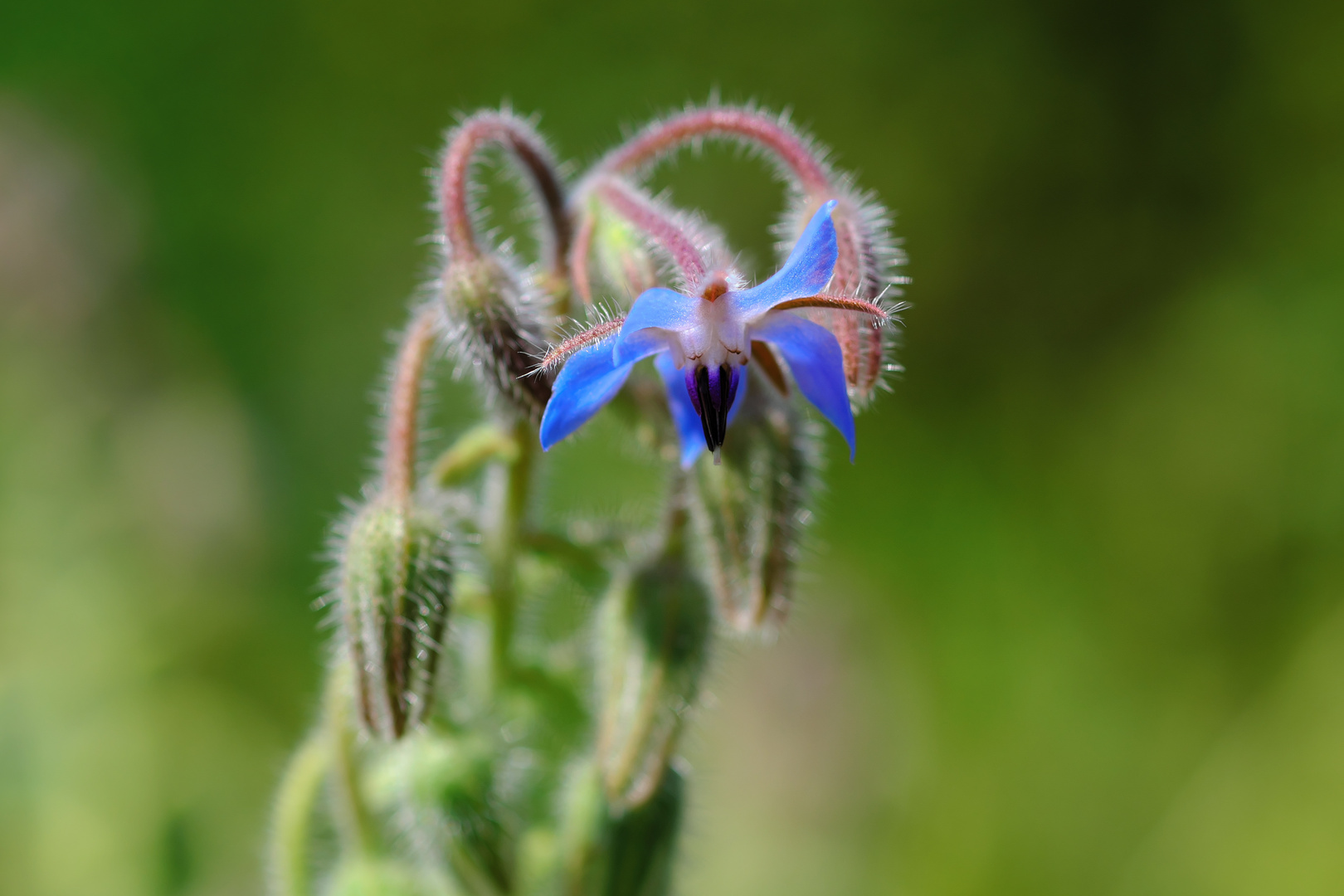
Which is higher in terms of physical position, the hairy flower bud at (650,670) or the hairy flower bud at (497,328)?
the hairy flower bud at (497,328)

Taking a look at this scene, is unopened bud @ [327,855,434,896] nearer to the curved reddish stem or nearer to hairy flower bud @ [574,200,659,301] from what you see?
hairy flower bud @ [574,200,659,301]

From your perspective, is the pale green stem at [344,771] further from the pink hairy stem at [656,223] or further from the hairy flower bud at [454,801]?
the pink hairy stem at [656,223]

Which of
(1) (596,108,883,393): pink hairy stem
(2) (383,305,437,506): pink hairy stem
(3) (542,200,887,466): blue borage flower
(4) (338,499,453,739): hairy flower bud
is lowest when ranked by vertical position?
(4) (338,499,453,739): hairy flower bud

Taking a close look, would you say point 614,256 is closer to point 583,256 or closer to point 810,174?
point 583,256

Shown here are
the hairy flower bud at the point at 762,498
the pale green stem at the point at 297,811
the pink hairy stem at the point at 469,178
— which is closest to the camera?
the pink hairy stem at the point at 469,178

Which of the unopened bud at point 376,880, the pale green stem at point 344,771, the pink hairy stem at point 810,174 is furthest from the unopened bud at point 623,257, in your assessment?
the unopened bud at point 376,880

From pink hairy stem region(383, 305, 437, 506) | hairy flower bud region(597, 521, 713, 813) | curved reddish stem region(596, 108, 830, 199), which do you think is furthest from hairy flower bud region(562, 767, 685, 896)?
curved reddish stem region(596, 108, 830, 199)

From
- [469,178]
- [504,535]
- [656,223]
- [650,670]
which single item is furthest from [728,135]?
[650,670]
